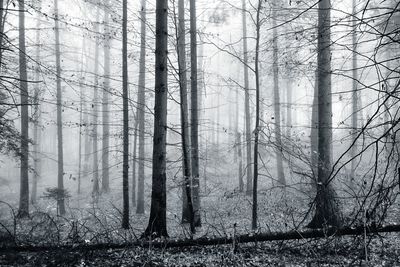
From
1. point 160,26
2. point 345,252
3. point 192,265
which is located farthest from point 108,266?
point 160,26

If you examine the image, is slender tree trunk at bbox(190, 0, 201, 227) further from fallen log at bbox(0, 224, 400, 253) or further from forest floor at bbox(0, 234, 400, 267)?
forest floor at bbox(0, 234, 400, 267)

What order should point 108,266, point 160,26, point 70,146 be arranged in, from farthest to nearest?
point 70,146, point 160,26, point 108,266

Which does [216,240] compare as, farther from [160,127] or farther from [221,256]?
[160,127]

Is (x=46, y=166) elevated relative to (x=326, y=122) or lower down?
lower down

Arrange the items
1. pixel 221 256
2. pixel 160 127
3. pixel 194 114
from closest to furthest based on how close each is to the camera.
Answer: pixel 221 256
pixel 160 127
pixel 194 114

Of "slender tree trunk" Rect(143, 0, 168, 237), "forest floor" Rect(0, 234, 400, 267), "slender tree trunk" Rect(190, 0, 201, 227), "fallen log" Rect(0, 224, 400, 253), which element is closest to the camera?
"forest floor" Rect(0, 234, 400, 267)

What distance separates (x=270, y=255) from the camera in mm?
5148

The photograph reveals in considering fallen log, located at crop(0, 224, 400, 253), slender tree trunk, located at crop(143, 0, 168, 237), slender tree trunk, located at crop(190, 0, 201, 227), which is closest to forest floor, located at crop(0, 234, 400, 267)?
fallen log, located at crop(0, 224, 400, 253)

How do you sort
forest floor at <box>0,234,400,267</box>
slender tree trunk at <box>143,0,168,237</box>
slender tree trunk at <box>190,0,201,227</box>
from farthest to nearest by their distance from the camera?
1. slender tree trunk at <box>190,0,201,227</box>
2. slender tree trunk at <box>143,0,168,237</box>
3. forest floor at <box>0,234,400,267</box>

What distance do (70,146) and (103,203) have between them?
36085 mm

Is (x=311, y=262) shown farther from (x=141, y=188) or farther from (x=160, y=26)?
(x=141, y=188)

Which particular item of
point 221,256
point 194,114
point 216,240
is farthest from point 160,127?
point 194,114

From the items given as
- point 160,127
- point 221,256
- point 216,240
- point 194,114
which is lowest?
point 221,256

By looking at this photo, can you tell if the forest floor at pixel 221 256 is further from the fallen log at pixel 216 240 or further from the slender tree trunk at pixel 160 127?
the slender tree trunk at pixel 160 127
